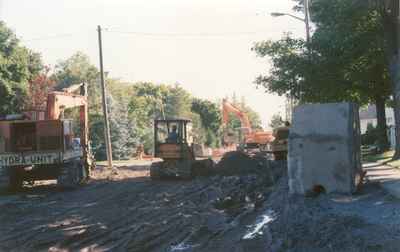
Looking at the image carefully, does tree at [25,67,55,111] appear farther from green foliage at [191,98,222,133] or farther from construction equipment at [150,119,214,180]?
green foliage at [191,98,222,133]

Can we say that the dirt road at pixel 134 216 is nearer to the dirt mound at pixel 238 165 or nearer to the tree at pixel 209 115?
the dirt mound at pixel 238 165

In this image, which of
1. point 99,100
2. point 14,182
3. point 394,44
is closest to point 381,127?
point 394,44

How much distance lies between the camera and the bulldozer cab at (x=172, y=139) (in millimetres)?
25016

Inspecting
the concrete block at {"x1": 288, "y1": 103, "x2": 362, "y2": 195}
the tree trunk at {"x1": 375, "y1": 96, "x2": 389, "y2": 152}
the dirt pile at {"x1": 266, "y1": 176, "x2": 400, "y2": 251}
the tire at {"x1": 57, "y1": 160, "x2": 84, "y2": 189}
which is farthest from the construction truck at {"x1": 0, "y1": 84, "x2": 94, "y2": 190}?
→ the tree trunk at {"x1": 375, "y1": 96, "x2": 389, "y2": 152}

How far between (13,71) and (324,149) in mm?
28412

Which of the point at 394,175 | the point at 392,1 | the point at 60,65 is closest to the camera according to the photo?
the point at 394,175

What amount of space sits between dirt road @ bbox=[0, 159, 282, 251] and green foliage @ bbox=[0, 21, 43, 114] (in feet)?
50.4

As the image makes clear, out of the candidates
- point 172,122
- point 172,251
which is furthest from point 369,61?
point 172,251

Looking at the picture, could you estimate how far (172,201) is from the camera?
57.3 ft

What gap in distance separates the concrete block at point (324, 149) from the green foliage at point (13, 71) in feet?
84.8

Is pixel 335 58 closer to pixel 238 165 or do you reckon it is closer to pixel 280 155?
pixel 238 165

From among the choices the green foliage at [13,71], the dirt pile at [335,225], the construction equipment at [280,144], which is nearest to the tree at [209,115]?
the green foliage at [13,71]

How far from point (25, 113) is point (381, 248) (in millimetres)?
18031

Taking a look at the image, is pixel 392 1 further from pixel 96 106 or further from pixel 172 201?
pixel 96 106
